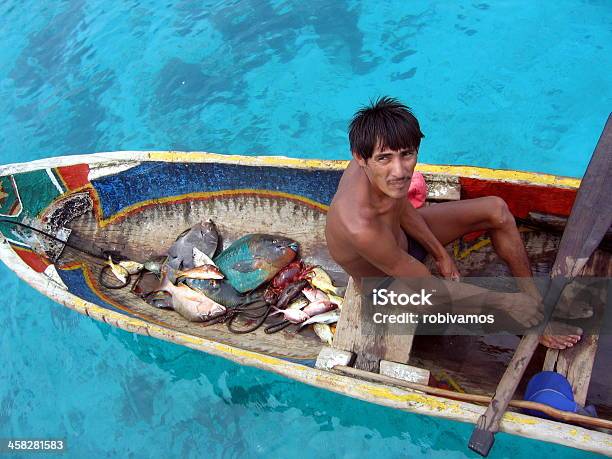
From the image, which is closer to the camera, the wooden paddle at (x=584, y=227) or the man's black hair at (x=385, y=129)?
the man's black hair at (x=385, y=129)

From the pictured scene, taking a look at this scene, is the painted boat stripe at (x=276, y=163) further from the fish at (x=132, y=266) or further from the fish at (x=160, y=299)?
the fish at (x=160, y=299)

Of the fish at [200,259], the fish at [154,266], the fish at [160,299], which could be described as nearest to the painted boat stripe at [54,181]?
the fish at [154,266]

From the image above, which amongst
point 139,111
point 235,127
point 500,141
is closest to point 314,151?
point 235,127

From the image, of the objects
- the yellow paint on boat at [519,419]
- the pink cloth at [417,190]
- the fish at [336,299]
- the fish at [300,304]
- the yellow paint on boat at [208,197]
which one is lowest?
the fish at [300,304]

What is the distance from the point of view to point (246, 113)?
23.7ft

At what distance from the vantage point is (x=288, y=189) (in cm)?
441

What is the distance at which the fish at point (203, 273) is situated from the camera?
443cm

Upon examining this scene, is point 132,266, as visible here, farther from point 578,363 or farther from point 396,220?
point 578,363

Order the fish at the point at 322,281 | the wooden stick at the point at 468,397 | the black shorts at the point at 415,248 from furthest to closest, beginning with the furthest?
the fish at the point at 322,281 → the black shorts at the point at 415,248 → the wooden stick at the point at 468,397

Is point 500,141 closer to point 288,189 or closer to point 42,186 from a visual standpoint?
point 288,189

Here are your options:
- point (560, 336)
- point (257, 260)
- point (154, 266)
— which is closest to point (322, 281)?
point (257, 260)

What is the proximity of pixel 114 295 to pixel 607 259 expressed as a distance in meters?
3.70

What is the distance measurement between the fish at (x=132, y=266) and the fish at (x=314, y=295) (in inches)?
61.6

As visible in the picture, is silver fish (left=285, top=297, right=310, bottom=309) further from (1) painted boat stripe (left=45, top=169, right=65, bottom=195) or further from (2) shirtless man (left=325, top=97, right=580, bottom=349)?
(1) painted boat stripe (left=45, top=169, right=65, bottom=195)
